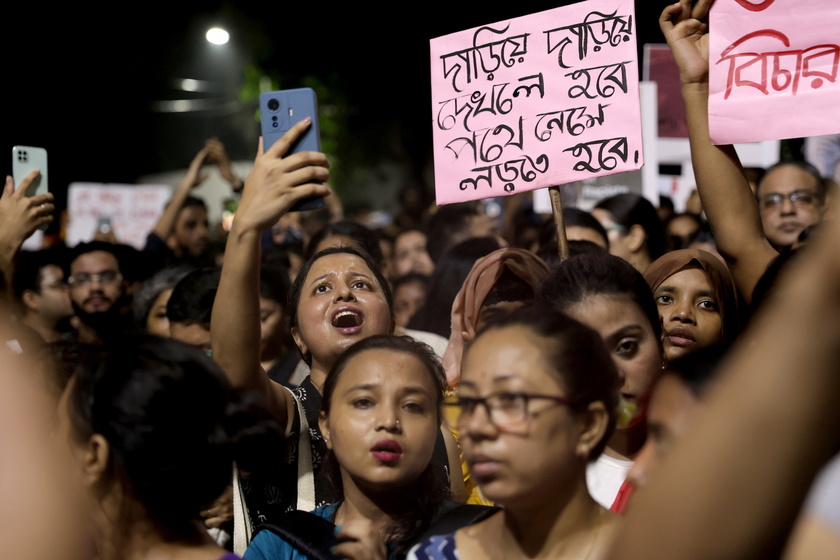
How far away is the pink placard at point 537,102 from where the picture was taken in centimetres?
338

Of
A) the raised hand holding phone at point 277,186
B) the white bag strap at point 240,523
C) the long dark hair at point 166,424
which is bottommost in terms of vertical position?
the white bag strap at point 240,523

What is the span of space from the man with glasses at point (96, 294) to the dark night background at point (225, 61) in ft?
33.8

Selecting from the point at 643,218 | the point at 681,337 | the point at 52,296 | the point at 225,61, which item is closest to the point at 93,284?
the point at 52,296

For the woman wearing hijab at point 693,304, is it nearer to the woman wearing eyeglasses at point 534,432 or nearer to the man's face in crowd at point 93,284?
the woman wearing eyeglasses at point 534,432

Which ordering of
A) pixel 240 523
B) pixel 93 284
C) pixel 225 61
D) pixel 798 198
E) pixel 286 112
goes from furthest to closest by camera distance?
pixel 225 61 → pixel 93 284 → pixel 798 198 → pixel 286 112 → pixel 240 523

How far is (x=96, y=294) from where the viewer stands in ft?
18.2

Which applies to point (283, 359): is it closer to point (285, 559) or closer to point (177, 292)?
point (177, 292)

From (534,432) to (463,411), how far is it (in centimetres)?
15

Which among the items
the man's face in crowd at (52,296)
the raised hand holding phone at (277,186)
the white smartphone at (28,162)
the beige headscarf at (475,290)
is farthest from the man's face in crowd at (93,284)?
the raised hand holding phone at (277,186)

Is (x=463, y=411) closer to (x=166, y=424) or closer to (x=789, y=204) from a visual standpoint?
(x=166, y=424)

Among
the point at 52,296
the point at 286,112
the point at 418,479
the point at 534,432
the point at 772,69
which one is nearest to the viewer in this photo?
the point at 534,432

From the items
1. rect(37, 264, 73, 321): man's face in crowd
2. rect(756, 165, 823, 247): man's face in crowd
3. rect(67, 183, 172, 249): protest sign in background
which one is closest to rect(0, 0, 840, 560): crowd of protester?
rect(756, 165, 823, 247): man's face in crowd

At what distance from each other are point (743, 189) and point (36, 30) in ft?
64.0

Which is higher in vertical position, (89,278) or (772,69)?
(772,69)
